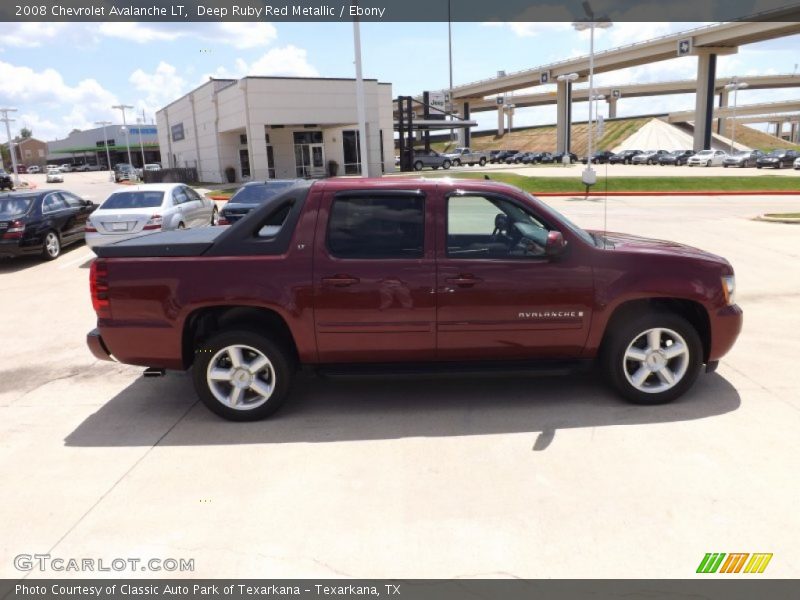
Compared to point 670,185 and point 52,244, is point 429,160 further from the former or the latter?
point 52,244

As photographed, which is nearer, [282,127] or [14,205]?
[14,205]

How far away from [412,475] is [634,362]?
209 cm

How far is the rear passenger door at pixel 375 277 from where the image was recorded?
467 centimetres

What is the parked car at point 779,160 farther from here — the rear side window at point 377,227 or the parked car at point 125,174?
the parked car at point 125,174

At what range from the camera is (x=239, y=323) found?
15.9 ft

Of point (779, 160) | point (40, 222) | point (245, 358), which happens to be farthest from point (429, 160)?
point (245, 358)

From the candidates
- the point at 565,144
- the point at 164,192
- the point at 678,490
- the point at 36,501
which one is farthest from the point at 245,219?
the point at 565,144

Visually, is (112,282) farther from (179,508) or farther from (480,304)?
(480,304)

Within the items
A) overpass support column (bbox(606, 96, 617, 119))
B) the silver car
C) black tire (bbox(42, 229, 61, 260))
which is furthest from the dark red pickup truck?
overpass support column (bbox(606, 96, 617, 119))

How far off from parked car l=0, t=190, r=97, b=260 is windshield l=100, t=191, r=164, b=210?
4.41 ft

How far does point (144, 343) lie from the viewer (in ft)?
15.8

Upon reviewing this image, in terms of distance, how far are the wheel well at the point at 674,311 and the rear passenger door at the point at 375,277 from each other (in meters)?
1.49

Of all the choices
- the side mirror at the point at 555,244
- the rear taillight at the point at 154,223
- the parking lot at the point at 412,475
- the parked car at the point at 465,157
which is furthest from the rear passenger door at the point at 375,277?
the parked car at the point at 465,157

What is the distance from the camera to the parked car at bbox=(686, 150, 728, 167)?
176 feet
